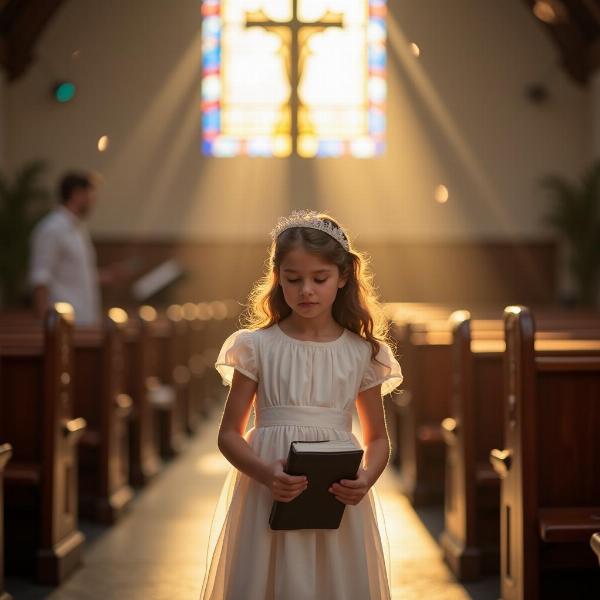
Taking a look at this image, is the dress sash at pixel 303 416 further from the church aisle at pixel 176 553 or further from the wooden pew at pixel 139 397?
the wooden pew at pixel 139 397

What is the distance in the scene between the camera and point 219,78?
46.1ft

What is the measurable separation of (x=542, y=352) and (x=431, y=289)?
1071cm

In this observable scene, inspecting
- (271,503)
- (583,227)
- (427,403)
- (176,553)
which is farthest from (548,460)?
(583,227)

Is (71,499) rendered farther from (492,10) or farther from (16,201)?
(492,10)

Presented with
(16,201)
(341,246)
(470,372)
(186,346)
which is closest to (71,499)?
(470,372)

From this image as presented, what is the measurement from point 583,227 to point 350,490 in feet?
37.5

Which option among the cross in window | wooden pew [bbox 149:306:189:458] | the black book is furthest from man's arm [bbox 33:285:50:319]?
the cross in window

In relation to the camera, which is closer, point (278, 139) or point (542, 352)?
point (542, 352)

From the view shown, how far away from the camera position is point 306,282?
226 cm

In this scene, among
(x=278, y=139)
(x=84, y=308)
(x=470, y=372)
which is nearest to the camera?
(x=470, y=372)

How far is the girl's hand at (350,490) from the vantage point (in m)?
2.16

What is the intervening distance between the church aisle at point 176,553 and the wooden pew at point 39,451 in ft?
0.49

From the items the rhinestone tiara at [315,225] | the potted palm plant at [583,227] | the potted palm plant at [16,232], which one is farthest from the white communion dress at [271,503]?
the potted palm plant at [583,227]

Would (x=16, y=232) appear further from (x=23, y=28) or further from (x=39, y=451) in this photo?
(x=39, y=451)
